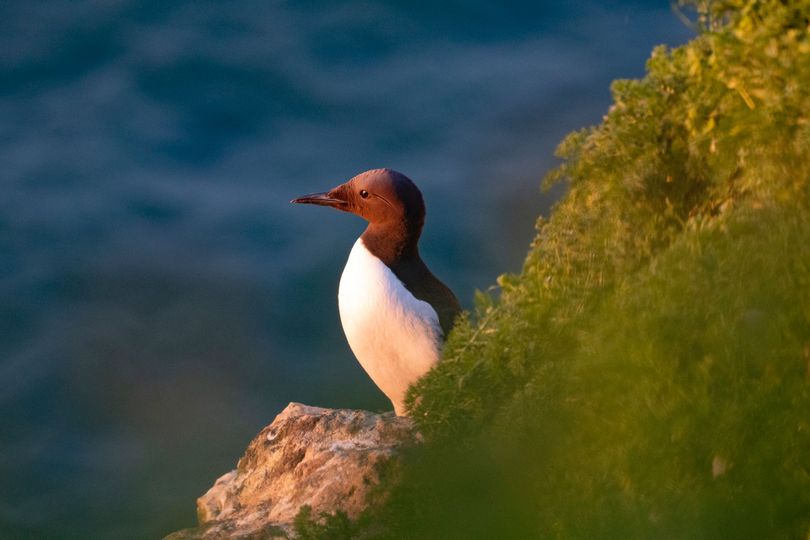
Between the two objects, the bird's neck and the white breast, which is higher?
the bird's neck

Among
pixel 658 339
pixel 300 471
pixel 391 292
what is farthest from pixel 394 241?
pixel 658 339

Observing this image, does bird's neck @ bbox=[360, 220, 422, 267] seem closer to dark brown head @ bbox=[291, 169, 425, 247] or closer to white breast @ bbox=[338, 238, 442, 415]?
dark brown head @ bbox=[291, 169, 425, 247]

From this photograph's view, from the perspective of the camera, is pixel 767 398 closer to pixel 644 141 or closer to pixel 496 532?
pixel 496 532

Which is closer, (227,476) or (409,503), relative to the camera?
(409,503)

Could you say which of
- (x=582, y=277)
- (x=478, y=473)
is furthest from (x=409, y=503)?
(x=582, y=277)

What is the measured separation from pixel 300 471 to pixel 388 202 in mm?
Result: 2444

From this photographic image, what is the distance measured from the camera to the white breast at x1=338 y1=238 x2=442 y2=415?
29.9ft

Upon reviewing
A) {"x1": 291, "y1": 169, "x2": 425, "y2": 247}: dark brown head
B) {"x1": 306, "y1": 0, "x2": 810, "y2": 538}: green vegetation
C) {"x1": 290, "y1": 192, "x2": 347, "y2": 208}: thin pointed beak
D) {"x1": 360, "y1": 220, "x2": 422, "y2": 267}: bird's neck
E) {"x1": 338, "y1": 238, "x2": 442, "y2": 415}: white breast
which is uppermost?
{"x1": 290, "y1": 192, "x2": 347, "y2": 208}: thin pointed beak

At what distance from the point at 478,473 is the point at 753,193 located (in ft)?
6.13

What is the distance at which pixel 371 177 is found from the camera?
9.55 m

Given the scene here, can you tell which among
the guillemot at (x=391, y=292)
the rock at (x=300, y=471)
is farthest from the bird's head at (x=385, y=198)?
the rock at (x=300, y=471)

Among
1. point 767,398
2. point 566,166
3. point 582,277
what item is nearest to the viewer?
point 767,398

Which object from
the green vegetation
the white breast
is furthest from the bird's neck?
the green vegetation

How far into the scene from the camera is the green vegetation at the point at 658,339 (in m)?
4.82
